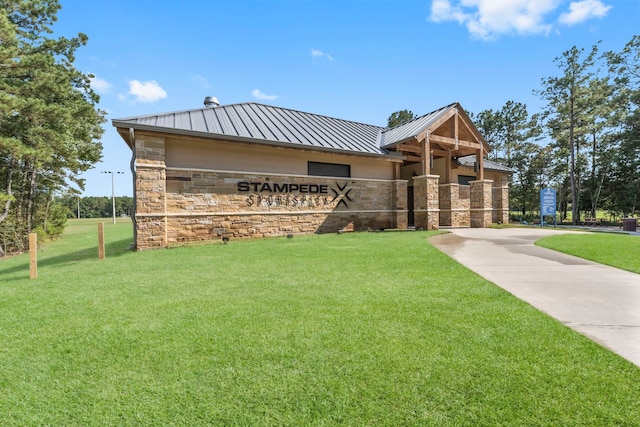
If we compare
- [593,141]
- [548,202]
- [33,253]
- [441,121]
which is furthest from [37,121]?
[593,141]

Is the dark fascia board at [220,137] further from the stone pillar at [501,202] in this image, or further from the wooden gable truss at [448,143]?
the stone pillar at [501,202]

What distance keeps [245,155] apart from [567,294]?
11505 millimetres

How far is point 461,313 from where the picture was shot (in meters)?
3.60

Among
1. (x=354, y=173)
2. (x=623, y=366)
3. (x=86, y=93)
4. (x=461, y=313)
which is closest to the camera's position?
(x=623, y=366)

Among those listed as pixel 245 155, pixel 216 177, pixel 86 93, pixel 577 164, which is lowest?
pixel 216 177

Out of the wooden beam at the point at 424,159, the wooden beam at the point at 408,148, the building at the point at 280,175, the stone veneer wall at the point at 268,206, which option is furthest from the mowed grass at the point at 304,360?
the wooden beam at the point at 408,148

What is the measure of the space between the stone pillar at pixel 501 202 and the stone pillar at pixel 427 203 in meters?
9.93

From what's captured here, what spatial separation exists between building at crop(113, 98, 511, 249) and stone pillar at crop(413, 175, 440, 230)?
0.18 feet

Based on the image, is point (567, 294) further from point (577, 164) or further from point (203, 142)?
point (577, 164)

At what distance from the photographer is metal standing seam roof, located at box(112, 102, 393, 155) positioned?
36.6 ft

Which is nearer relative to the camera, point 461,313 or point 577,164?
point 461,313

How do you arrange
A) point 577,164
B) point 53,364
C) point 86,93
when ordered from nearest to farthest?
point 53,364 → point 86,93 → point 577,164

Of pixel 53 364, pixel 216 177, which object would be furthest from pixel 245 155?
pixel 53 364

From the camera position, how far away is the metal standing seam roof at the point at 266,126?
11156mm
